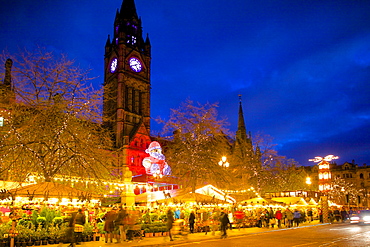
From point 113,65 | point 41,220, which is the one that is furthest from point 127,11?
point 41,220

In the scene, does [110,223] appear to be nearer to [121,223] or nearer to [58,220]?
[121,223]

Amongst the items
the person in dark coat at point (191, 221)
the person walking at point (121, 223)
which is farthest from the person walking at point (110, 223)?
the person in dark coat at point (191, 221)

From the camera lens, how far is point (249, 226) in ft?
100

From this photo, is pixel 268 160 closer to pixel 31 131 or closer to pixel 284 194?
pixel 284 194

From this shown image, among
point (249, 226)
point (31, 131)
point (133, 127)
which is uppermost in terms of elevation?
point (133, 127)

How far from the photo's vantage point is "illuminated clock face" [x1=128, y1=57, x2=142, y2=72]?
225ft

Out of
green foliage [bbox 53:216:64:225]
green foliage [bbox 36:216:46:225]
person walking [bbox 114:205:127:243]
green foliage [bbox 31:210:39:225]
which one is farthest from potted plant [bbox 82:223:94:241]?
green foliage [bbox 31:210:39:225]

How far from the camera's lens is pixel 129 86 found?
66375mm

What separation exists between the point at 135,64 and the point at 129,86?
19.0ft

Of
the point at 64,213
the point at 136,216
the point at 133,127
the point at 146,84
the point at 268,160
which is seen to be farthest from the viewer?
the point at 146,84

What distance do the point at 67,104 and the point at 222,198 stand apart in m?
15.4

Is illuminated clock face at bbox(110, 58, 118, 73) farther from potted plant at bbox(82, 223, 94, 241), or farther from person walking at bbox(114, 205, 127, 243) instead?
person walking at bbox(114, 205, 127, 243)

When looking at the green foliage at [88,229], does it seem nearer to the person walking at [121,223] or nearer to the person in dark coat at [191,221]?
the person walking at [121,223]

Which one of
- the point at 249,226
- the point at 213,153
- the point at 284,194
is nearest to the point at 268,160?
the point at 284,194
